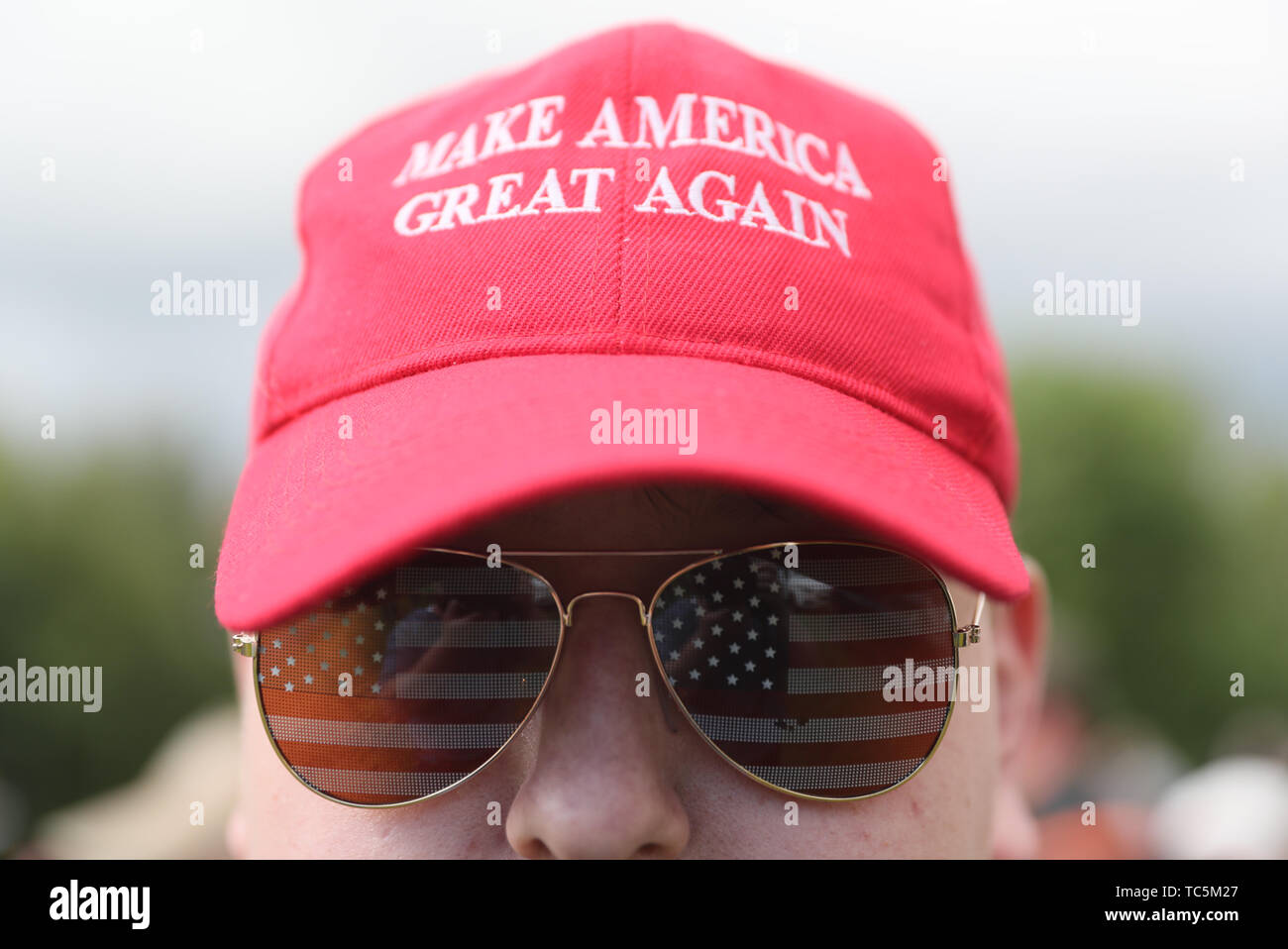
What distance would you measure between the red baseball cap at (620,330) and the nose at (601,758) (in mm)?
255

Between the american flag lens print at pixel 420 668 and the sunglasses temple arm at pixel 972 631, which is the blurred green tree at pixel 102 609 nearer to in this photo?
the american flag lens print at pixel 420 668

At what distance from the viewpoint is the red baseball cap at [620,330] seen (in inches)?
38.8

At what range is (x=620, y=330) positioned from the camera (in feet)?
3.54

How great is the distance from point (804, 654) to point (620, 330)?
1.36 feet

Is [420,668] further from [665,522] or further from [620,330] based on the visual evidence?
[620,330]

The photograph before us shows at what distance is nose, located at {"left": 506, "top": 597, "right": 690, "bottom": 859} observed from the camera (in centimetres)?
107

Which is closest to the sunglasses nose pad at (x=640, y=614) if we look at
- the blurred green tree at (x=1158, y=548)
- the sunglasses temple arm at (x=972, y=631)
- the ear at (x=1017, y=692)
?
the sunglasses temple arm at (x=972, y=631)

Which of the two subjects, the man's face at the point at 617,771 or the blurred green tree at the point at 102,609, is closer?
the man's face at the point at 617,771

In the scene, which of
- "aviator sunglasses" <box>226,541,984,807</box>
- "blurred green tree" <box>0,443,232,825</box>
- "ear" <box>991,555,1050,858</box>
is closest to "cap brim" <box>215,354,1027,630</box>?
"aviator sunglasses" <box>226,541,984,807</box>

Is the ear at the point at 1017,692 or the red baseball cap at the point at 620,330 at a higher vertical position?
the red baseball cap at the point at 620,330

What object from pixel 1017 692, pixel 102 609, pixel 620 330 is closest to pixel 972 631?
pixel 1017 692

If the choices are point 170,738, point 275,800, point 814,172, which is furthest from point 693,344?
point 170,738

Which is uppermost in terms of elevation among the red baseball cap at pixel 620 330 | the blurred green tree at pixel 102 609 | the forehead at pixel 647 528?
the red baseball cap at pixel 620 330

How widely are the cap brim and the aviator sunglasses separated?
10cm
